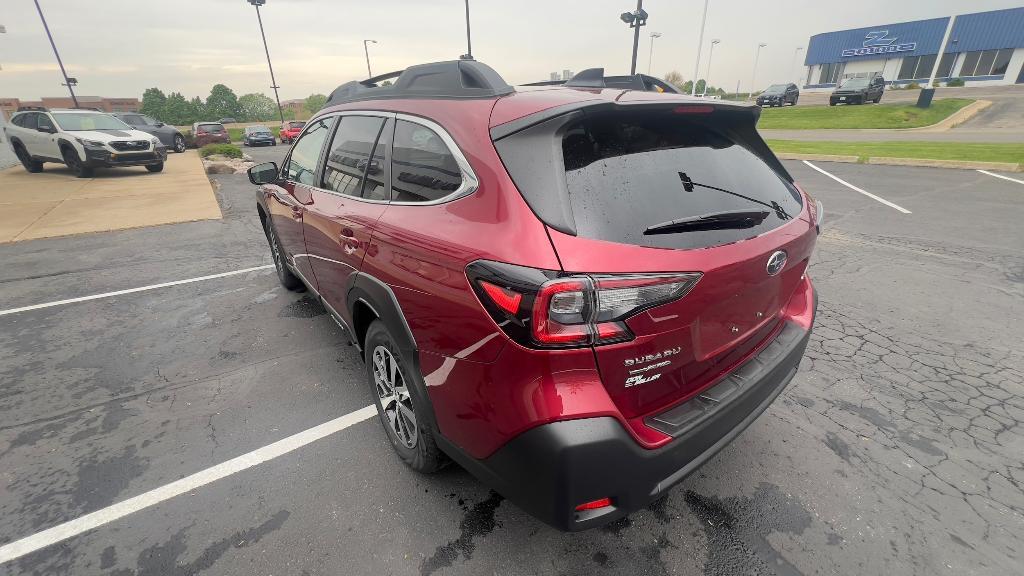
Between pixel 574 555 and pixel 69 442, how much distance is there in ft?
9.73

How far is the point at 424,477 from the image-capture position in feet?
7.65

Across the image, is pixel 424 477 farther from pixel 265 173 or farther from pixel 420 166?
pixel 265 173

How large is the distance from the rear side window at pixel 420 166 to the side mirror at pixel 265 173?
7.28 ft

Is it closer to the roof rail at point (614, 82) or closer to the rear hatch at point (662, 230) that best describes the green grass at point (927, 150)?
the roof rail at point (614, 82)

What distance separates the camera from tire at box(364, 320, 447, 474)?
2061 millimetres

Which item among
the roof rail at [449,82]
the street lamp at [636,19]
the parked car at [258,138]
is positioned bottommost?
the parked car at [258,138]

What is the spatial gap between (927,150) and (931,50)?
178 feet

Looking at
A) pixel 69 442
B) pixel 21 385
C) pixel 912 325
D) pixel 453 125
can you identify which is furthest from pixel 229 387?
pixel 912 325

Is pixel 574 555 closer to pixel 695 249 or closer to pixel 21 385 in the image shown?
pixel 695 249

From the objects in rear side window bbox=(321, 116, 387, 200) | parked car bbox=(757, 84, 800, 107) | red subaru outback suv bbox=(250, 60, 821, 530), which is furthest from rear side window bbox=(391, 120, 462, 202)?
parked car bbox=(757, 84, 800, 107)

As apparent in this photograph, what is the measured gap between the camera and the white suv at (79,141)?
39.1 feet

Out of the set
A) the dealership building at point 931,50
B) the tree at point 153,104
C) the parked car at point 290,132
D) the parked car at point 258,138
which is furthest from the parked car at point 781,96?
the tree at point 153,104

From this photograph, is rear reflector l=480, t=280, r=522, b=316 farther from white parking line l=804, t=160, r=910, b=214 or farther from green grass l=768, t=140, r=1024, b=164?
green grass l=768, t=140, r=1024, b=164

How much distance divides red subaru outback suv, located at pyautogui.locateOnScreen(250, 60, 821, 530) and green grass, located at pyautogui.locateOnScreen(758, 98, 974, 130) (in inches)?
922
